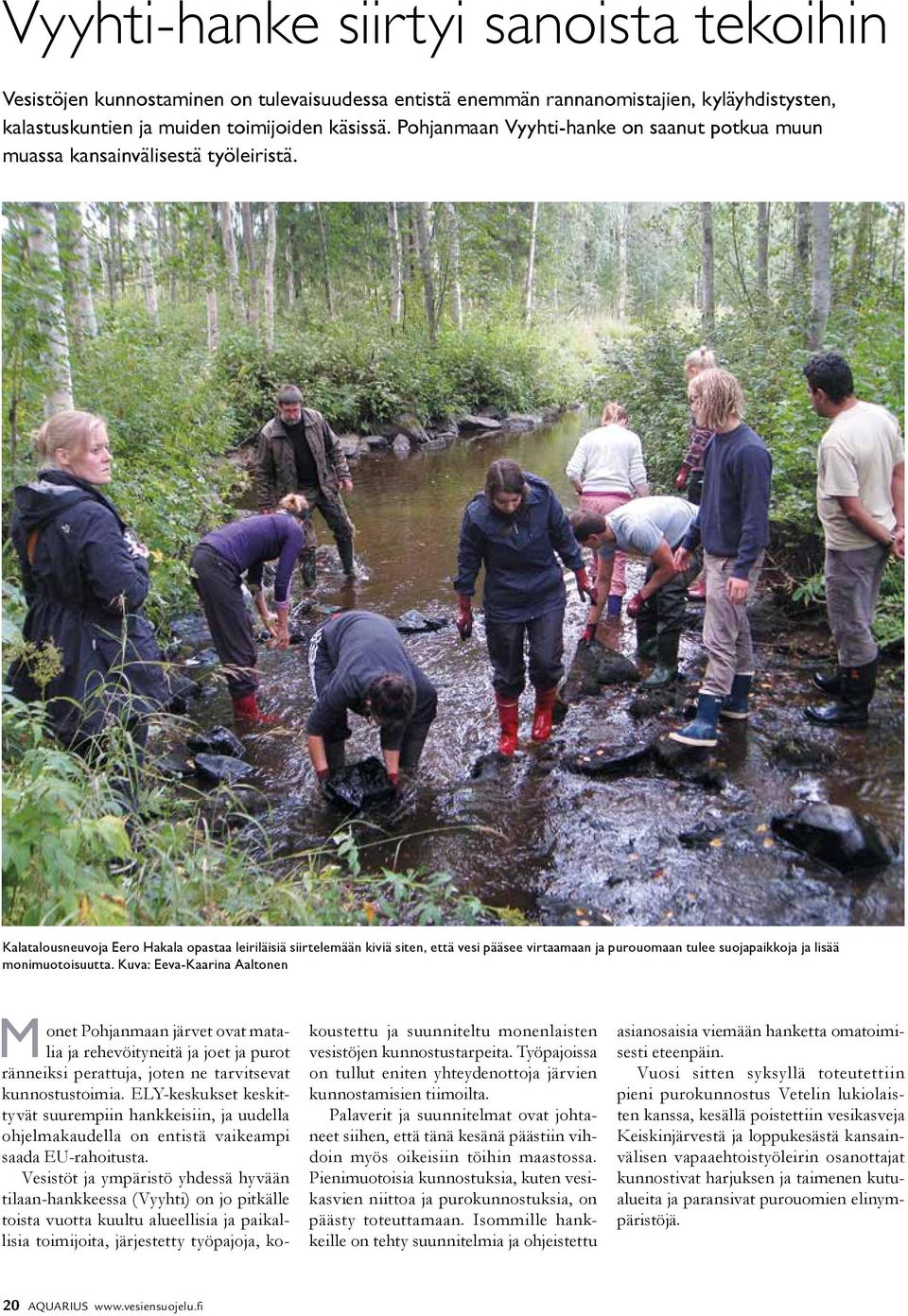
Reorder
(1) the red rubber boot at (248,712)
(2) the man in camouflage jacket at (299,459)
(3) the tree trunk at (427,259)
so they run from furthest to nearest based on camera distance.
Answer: (3) the tree trunk at (427,259) → (2) the man in camouflage jacket at (299,459) → (1) the red rubber boot at (248,712)

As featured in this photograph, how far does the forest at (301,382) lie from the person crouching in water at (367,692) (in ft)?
1.65

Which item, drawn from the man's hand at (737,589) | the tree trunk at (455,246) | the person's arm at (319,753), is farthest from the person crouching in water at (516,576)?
the tree trunk at (455,246)

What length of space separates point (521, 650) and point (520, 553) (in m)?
0.64

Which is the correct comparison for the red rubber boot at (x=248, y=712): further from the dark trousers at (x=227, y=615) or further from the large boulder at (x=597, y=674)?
the large boulder at (x=597, y=674)

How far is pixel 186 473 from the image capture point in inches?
297

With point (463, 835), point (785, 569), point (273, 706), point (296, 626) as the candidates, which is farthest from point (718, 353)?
point (463, 835)

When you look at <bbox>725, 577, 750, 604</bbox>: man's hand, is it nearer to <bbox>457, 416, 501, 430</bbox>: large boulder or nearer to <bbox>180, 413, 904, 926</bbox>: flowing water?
<bbox>180, 413, 904, 926</bbox>: flowing water

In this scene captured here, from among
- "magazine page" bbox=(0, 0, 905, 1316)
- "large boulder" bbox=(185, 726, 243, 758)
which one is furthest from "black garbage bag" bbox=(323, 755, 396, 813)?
"large boulder" bbox=(185, 726, 243, 758)

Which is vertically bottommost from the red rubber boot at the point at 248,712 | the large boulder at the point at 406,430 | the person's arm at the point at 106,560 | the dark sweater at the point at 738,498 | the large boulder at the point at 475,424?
the red rubber boot at the point at 248,712

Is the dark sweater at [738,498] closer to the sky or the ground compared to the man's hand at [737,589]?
closer to the sky

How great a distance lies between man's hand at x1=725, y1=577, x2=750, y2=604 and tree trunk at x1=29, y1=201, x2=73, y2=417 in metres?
3.83

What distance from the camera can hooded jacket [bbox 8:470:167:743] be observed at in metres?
3.51

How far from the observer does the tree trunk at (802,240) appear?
11.0 m
